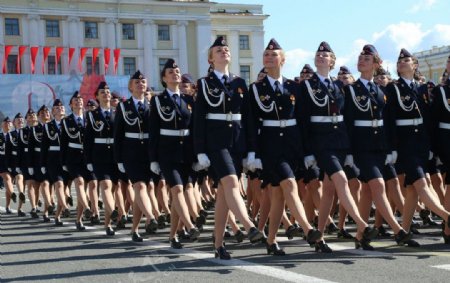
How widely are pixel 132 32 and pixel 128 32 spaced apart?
1.21ft

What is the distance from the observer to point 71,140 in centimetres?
1202

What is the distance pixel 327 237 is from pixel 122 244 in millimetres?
2495

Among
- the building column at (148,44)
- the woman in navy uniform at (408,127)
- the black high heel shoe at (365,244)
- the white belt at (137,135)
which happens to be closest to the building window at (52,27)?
the building column at (148,44)

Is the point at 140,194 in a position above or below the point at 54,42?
below

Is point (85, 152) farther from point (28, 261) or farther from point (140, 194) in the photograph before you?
point (28, 261)

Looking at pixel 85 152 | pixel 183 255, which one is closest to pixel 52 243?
pixel 85 152

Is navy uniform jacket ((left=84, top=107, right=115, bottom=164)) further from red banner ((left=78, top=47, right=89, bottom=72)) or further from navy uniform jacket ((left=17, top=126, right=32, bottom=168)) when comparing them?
red banner ((left=78, top=47, right=89, bottom=72))

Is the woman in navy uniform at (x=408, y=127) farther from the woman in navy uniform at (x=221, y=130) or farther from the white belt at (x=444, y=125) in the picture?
the woman in navy uniform at (x=221, y=130)

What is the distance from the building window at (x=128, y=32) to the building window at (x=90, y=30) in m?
2.98

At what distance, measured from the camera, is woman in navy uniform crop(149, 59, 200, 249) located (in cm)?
847

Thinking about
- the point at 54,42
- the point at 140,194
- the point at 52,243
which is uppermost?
the point at 54,42

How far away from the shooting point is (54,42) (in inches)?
2581

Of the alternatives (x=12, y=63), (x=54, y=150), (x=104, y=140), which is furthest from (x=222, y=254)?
(x=12, y=63)

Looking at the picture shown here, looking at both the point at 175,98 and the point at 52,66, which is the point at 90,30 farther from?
the point at 175,98
